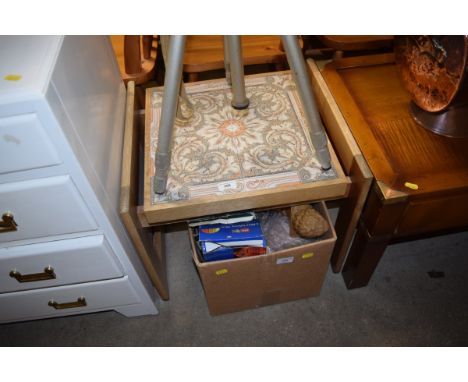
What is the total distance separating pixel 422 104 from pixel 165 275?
94cm

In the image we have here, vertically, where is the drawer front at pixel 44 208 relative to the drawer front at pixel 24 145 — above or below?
below

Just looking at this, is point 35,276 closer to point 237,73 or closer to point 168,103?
point 168,103

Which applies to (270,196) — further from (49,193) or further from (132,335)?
(132,335)

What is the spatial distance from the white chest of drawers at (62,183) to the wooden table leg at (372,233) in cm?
61

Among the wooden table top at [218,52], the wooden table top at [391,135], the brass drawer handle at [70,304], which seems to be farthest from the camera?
the wooden table top at [218,52]

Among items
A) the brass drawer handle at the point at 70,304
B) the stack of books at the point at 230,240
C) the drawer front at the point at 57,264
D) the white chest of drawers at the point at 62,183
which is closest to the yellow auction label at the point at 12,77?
the white chest of drawers at the point at 62,183

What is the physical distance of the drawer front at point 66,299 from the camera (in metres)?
0.93

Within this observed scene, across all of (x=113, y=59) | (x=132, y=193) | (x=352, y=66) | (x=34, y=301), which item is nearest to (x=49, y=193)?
(x=132, y=193)

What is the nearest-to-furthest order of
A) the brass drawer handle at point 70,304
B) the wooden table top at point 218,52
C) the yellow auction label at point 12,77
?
1. the yellow auction label at point 12,77
2. the brass drawer handle at point 70,304
3. the wooden table top at point 218,52

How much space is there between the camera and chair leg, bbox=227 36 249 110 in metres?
0.76

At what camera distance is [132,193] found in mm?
887

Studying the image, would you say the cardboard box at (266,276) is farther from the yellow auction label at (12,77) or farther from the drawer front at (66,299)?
the yellow auction label at (12,77)

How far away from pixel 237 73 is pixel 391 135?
439 millimetres

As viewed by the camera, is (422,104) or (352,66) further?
(352,66)
